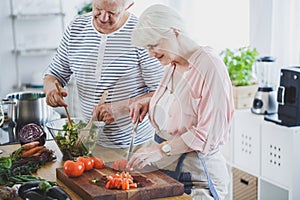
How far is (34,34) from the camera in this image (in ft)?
15.5

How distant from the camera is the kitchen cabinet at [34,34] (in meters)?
4.62

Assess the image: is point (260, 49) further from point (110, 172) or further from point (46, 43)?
point (110, 172)

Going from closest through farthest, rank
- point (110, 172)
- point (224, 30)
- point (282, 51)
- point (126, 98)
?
point (110, 172) < point (126, 98) < point (282, 51) < point (224, 30)

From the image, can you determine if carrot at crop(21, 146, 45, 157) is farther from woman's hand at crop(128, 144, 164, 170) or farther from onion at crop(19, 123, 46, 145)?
woman's hand at crop(128, 144, 164, 170)

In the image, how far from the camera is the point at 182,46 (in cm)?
188

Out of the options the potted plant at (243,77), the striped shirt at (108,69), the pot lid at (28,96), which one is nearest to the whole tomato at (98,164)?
the striped shirt at (108,69)

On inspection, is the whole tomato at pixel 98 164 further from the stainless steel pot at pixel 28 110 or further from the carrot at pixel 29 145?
the stainless steel pot at pixel 28 110

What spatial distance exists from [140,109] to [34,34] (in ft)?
9.73

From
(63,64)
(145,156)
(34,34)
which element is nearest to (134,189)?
(145,156)

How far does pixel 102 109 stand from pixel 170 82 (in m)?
0.27

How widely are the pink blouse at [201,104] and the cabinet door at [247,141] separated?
5.05 ft

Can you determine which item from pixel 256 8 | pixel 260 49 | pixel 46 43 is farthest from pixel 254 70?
pixel 46 43

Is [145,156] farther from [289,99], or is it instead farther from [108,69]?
[289,99]

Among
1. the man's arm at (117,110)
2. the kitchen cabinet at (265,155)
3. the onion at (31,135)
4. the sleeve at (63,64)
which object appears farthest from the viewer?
the kitchen cabinet at (265,155)
